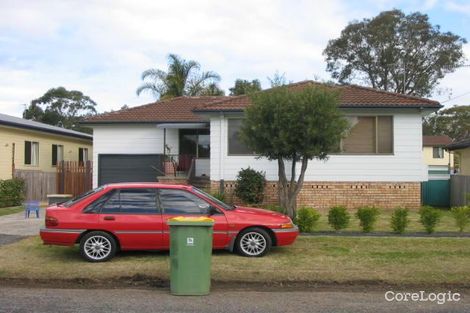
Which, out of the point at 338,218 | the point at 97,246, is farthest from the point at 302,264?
the point at 97,246

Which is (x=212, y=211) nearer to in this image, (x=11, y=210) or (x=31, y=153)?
(x=11, y=210)

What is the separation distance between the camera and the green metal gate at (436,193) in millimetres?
24891

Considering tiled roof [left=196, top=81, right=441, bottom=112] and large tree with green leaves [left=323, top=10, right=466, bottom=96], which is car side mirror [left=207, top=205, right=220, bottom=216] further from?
large tree with green leaves [left=323, top=10, right=466, bottom=96]

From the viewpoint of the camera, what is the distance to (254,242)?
10.4m

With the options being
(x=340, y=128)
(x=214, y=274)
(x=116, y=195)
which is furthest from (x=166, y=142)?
(x=214, y=274)

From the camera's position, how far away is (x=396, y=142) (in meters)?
20.6

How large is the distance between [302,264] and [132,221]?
3.08 metres

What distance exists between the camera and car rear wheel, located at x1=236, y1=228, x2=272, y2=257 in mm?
10375

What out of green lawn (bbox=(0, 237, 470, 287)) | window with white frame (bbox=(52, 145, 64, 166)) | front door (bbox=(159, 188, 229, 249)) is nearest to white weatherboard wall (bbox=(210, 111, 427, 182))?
green lawn (bbox=(0, 237, 470, 287))

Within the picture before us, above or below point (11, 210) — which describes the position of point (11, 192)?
above

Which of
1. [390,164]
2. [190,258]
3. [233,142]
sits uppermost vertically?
[233,142]

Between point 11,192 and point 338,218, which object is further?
point 11,192

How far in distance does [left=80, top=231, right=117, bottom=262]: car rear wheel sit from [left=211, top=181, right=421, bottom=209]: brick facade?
35.1 feet

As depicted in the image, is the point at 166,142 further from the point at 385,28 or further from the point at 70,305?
the point at 385,28
